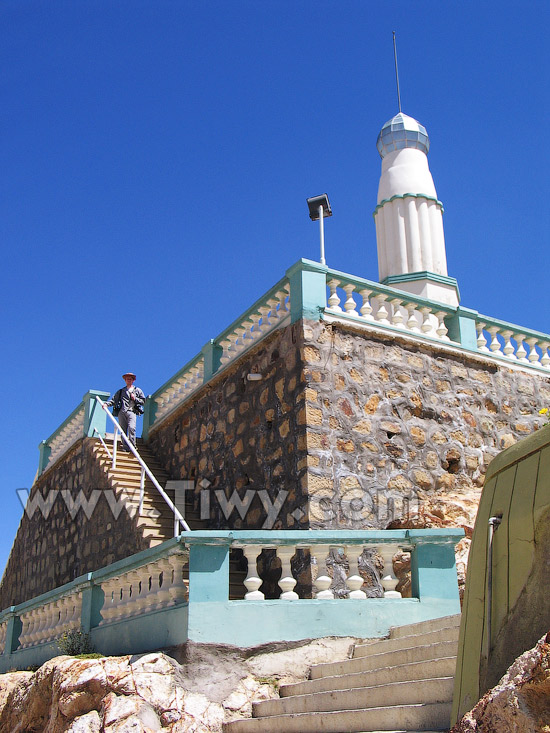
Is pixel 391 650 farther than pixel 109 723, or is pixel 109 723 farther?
pixel 391 650

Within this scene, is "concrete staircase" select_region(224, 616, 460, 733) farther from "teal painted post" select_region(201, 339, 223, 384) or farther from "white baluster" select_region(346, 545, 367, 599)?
"teal painted post" select_region(201, 339, 223, 384)

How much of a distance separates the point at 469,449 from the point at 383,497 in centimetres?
174

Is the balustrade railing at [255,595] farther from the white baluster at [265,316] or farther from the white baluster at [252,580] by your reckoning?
the white baluster at [265,316]

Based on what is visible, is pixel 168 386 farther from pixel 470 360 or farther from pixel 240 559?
pixel 470 360

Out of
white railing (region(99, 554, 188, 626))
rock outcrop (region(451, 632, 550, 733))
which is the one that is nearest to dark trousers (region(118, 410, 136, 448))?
white railing (region(99, 554, 188, 626))

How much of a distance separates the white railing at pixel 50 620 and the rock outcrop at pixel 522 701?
646 centimetres

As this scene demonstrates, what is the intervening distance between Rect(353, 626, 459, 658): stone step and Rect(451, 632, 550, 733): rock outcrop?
2731 mm

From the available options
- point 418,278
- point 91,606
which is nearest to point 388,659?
point 91,606

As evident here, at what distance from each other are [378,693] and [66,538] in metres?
10.4

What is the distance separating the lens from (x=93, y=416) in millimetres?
14469

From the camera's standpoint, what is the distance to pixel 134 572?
7238mm

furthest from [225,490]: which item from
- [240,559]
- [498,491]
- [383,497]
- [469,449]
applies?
[498,491]

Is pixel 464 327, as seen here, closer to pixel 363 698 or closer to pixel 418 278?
pixel 418 278

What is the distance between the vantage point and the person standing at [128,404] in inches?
538
